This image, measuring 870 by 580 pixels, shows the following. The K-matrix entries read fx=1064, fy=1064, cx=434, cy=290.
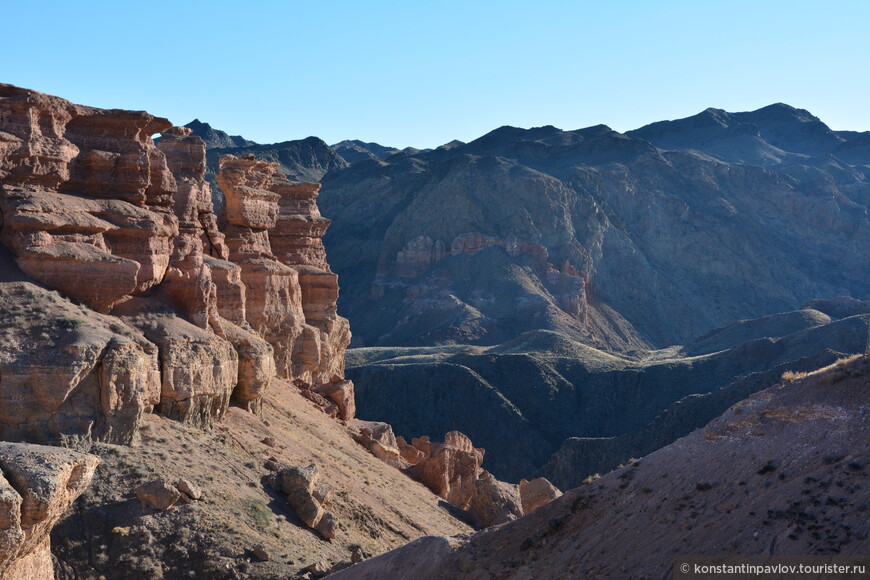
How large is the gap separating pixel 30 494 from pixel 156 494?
23.4 feet

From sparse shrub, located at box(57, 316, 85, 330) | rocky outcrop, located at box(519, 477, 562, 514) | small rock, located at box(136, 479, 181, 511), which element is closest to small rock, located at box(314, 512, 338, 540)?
small rock, located at box(136, 479, 181, 511)

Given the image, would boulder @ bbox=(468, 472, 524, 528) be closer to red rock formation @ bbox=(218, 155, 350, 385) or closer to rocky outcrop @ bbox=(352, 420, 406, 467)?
rocky outcrop @ bbox=(352, 420, 406, 467)

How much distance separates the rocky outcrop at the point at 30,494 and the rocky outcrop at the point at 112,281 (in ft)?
19.2

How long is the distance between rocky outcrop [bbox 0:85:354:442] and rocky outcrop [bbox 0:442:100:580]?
5856 mm

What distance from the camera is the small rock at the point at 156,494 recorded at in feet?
83.3

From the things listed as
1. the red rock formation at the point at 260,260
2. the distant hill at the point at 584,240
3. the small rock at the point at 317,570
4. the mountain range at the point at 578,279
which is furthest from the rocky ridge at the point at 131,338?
the distant hill at the point at 584,240

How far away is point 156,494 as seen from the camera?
83.4 ft

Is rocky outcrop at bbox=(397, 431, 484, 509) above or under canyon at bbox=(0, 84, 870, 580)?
under

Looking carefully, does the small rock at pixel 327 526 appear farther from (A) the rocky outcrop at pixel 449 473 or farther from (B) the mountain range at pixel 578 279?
(B) the mountain range at pixel 578 279

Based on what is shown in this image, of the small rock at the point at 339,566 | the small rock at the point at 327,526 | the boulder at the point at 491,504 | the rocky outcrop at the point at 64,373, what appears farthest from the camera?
the boulder at the point at 491,504

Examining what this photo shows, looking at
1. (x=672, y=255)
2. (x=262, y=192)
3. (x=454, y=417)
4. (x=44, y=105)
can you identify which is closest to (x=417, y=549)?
(x=44, y=105)

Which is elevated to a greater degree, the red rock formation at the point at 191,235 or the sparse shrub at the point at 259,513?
the red rock formation at the point at 191,235

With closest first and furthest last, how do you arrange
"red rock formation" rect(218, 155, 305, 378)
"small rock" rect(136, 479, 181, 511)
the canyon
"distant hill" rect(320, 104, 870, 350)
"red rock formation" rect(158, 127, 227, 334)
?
the canyon
"small rock" rect(136, 479, 181, 511)
"red rock formation" rect(158, 127, 227, 334)
"red rock formation" rect(218, 155, 305, 378)
"distant hill" rect(320, 104, 870, 350)

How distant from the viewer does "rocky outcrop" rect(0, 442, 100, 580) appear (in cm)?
1823
